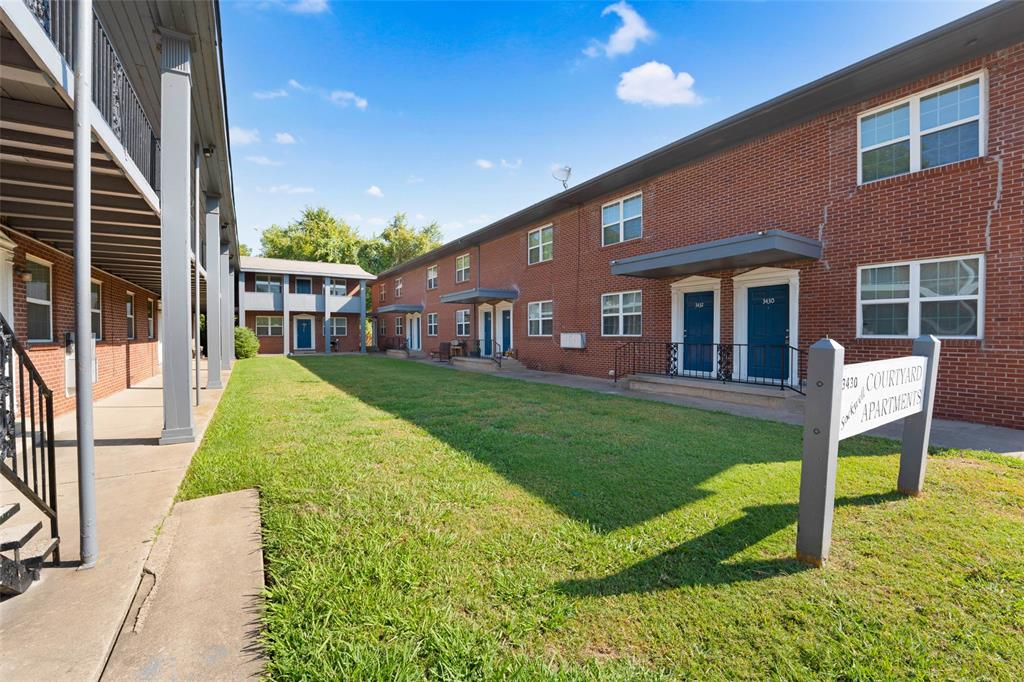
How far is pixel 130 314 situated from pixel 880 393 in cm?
1695

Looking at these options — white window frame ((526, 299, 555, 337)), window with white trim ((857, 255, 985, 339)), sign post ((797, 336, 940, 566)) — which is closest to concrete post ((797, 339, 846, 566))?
sign post ((797, 336, 940, 566))

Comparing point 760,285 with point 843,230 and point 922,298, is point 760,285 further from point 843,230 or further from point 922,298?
point 922,298

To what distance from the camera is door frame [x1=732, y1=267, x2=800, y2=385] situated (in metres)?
8.94

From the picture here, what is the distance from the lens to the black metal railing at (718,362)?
8961mm

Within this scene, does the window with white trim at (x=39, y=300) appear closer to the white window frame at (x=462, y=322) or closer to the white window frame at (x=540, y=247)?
the white window frame at (x=540, y=247)

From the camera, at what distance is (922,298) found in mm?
7395

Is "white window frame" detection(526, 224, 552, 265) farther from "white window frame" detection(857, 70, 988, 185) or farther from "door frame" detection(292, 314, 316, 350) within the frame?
"door frame" detection(292, 314, 316, 350)

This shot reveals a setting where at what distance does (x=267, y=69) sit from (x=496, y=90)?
318 inches

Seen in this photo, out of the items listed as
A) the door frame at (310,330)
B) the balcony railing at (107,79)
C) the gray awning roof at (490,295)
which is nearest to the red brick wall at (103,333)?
the balcony railing at (107,79)

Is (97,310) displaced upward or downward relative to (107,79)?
downward

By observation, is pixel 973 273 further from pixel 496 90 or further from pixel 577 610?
pixel 496 90

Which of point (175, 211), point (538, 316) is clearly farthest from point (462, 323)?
point (175, 211)

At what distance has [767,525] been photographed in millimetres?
3279

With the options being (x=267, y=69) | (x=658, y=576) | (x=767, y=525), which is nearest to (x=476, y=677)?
(x=658, y=576)
